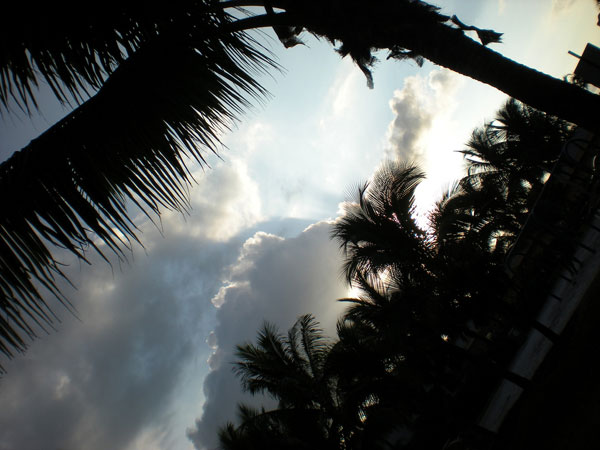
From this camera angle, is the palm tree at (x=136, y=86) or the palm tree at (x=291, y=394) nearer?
the palm tree at (x=136, y=86)

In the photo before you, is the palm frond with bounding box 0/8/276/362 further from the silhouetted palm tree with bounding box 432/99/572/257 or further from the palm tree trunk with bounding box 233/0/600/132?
the silhouetted palm tree with bounding box 432/99/572/257

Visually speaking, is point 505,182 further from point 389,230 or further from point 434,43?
point 434,43

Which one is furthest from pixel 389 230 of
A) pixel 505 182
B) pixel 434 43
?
pixel 434 43

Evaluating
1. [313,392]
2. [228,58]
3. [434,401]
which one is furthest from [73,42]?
[313,392]

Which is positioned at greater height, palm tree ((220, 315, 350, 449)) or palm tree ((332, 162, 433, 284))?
palm tree ((332, 162, 433, 284))

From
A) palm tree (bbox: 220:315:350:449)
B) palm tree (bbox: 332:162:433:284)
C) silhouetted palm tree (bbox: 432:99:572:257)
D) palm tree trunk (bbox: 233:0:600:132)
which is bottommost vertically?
palm tree (bbox: 220:315:350:449)

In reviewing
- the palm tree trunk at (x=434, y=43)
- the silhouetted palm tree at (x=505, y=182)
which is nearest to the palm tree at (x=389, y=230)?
the silhouetted palm tree at (x=505, y=182)

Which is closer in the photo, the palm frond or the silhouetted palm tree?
the palm frond

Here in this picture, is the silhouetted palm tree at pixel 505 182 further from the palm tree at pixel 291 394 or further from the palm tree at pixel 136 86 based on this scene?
the palm tree at pixel 136 86

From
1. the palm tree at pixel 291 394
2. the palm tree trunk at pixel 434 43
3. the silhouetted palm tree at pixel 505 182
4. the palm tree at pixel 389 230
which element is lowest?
the palm tree at pixel 291 394

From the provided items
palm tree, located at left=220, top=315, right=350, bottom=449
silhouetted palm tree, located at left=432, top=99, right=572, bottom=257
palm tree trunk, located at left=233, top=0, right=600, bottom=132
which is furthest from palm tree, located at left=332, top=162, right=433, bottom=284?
palm tree trunk, located at left=233, top=0, right=600, bottom=132

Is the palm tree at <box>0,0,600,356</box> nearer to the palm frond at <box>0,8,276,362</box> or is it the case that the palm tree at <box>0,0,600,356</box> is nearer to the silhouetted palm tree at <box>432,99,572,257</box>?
the palm frond at <box>0,8,276,362</box>

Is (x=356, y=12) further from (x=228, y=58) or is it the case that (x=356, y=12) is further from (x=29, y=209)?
(x=29, y=209)

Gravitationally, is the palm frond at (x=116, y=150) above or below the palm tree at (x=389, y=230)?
below
